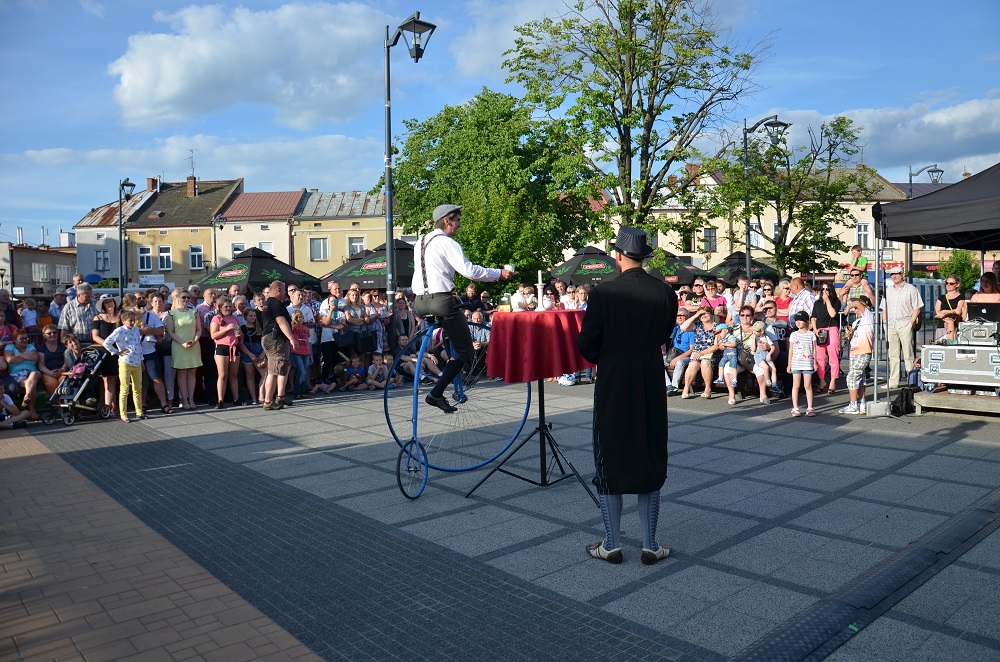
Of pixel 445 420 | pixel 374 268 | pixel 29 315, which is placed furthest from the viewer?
pixel 374 268

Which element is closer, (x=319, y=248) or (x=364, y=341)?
(x=364, y=341)

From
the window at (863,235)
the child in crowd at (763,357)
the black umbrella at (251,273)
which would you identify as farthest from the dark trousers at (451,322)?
the window at (863,235)

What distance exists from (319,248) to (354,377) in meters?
47.5

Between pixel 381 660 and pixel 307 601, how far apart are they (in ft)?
3.05

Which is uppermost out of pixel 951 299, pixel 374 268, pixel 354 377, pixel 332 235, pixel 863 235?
pixel 332 235

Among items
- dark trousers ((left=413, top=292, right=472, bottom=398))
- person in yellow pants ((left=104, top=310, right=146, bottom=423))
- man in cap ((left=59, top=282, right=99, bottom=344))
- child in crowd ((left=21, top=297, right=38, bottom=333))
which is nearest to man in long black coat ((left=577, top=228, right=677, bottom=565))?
dark trousers ((left=413, top=292, right=472, bottom=398))

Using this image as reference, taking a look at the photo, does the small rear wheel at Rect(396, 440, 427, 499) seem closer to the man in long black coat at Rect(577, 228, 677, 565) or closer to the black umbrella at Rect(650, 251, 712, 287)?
the man in long black coat at Rect(577, 228, 677, 565)

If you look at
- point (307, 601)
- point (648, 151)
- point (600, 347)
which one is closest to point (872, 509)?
point (600, 347)

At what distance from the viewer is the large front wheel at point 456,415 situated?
7371 millimetres

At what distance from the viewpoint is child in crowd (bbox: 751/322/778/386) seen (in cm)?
1190

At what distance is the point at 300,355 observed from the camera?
13.8 m

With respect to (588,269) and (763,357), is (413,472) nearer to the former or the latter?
(763,357)

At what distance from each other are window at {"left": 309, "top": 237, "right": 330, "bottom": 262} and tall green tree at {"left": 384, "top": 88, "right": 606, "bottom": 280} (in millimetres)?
16405

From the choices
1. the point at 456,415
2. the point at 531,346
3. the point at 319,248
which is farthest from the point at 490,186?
the point at 531,346
